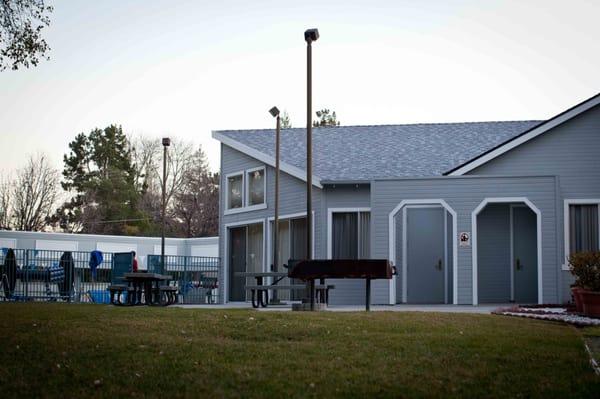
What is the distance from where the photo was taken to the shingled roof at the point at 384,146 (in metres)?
23.9

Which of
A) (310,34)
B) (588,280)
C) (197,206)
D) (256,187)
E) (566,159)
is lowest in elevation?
(588,280)

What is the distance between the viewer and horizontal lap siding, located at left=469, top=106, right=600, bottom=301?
20.9m

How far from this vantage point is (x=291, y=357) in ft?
28.9

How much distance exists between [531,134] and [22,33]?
39.8ft

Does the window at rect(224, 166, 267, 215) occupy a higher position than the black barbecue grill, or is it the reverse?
the window at rect(224, 166, 267, 215)

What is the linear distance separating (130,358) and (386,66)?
66.2 ft

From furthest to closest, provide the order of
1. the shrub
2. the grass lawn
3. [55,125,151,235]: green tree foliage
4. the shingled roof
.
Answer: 1. [55,125,151,235]: green tree foliage
2. the shingled roof
3. the shrub
4. the grass lawn

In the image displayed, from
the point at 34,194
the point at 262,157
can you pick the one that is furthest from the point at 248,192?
the point at 34,194

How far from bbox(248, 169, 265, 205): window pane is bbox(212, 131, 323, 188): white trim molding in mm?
529

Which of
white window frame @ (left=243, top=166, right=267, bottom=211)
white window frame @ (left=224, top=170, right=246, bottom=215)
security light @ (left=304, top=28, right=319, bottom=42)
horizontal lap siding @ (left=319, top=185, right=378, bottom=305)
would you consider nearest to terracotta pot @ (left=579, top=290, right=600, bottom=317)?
security light @ (left=304, top=28, right=319, bottom=42)

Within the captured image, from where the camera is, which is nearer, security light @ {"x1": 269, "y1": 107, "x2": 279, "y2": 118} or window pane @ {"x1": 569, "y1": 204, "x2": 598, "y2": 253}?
window pane @ {"x1": 569, "y1": 204, "x2": 598, "y2": 253}

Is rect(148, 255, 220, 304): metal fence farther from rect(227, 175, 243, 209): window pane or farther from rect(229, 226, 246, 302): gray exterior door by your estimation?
rect(227, 175, 243, 209): window pane

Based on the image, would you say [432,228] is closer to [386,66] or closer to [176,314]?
[386,66]

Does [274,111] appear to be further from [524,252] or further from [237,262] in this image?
[524,252]
